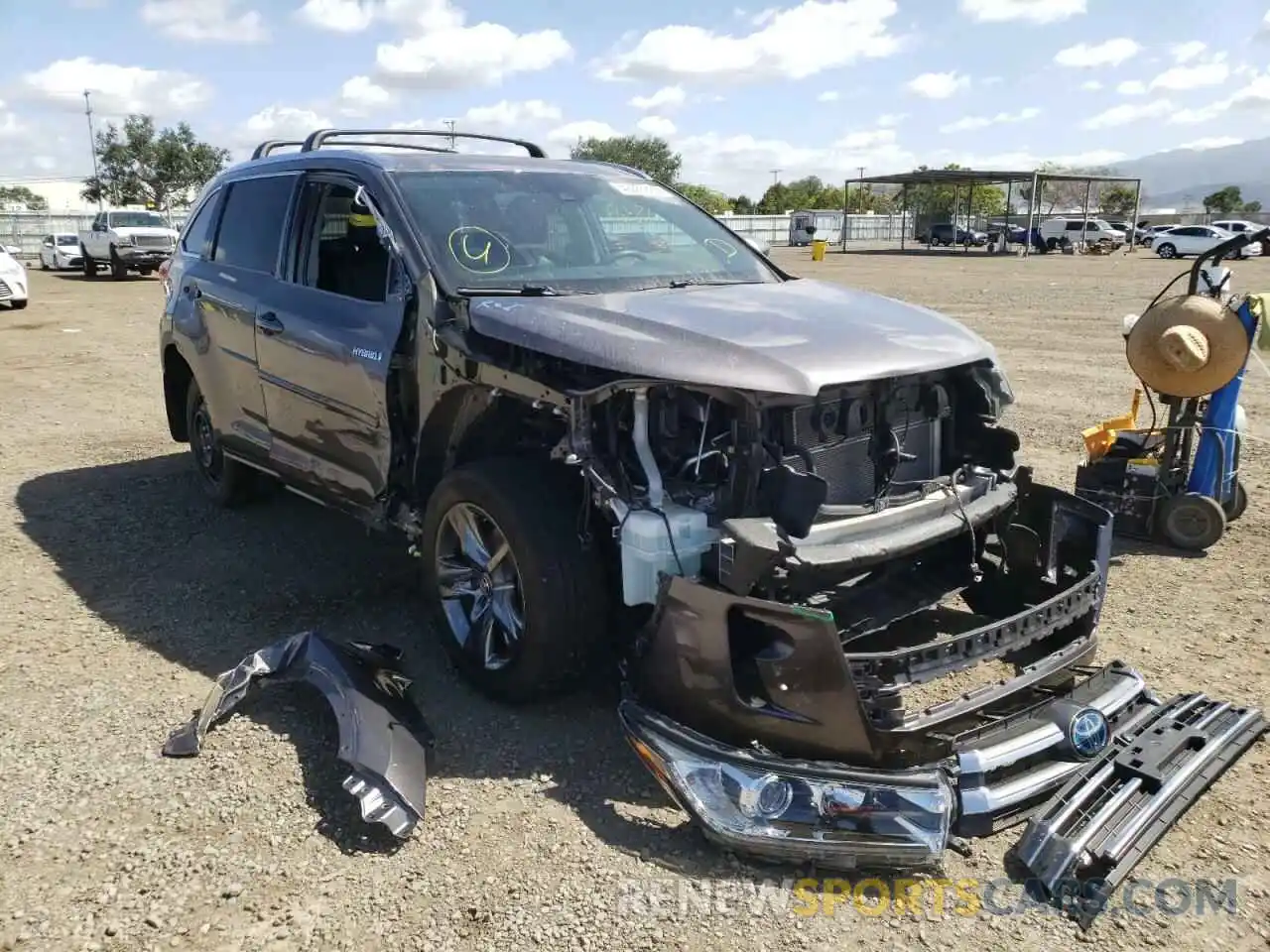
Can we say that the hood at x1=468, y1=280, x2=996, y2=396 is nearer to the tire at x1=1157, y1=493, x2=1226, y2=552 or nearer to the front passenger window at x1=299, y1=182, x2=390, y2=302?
the front passenger window at x1=299, y1=182, x2=390, y2=302

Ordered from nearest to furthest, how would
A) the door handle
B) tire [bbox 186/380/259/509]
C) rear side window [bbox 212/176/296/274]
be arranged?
1. the door handle
2. rear side window [bbox 212/176/296/274]
3. tire [bbox 186/380/259/509]

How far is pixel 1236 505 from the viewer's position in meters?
5.93

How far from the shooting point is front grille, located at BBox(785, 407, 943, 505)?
3486mm

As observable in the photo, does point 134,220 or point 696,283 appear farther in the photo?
point 134,220

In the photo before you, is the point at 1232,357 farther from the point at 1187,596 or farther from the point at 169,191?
the point at 169,191

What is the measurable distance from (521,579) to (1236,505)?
14.9 ft

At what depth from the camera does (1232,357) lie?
519cm

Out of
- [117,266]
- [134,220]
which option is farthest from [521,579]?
[134,220]

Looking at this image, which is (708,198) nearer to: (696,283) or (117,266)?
(117,266)

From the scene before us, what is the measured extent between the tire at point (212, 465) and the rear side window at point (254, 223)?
95cm

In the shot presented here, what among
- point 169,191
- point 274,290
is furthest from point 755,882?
point 169,191

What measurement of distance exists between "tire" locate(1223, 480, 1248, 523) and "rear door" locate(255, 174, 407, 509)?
4728 mm

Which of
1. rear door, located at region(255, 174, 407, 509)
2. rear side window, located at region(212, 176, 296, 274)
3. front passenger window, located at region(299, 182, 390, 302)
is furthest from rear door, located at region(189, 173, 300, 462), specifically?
front passenger window, located at region(299, 182, 390, 302)

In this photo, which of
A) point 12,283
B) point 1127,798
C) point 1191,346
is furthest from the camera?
point 12,283
